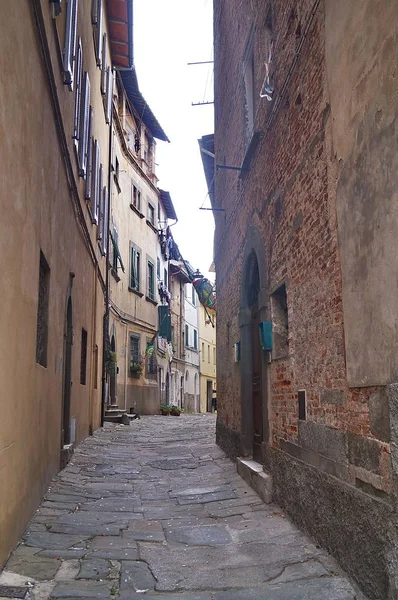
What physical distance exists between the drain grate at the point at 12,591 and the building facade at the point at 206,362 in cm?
3834

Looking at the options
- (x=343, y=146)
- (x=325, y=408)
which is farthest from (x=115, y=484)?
(x=343, y=146)

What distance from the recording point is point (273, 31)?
21.8 ft

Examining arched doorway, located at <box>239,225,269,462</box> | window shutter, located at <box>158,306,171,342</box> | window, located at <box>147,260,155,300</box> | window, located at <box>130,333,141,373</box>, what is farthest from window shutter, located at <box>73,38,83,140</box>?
window shutter, located at <box>158,306,171,342</box>

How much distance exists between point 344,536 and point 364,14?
337 centimetres

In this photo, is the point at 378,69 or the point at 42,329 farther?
the point at 42,329

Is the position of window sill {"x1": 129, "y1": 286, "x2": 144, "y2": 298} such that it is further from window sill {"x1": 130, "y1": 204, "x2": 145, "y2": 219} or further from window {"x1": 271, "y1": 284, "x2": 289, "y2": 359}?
window {"x1": 271, "y1": 284, "x2": 289, "y2": 359}

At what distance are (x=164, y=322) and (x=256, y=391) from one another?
1850 cm

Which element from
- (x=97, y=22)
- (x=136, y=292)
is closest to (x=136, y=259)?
(x=136, y=292)

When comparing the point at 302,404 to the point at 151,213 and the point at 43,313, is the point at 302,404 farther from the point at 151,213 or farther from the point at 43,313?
the point at 151,213

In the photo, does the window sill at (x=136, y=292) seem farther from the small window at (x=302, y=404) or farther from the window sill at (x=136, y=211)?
the small window at (x=302, y=404)

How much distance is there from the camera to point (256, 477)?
6473 millimetres

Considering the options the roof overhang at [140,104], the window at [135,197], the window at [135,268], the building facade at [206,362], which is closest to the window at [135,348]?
the window at [135,268]

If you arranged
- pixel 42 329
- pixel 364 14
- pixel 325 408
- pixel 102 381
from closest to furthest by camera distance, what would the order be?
1. pixel 364 14
2. pixel 325 408
3. pixel 42 329
4. pixel 102 381

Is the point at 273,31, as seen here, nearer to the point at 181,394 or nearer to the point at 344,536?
the point at 344,536
